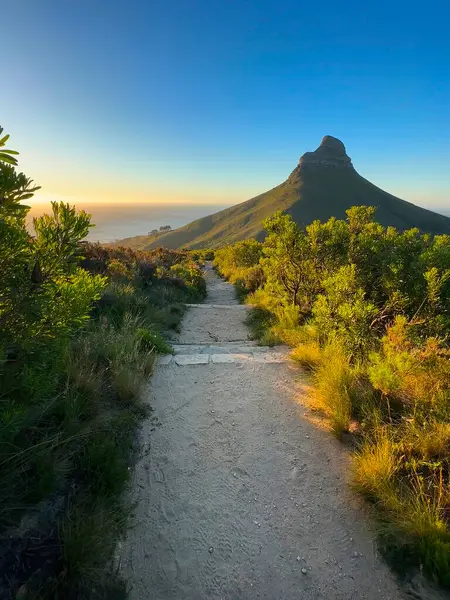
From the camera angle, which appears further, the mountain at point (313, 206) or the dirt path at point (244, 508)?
the mountain at point (313, 206)

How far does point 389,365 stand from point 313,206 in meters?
103

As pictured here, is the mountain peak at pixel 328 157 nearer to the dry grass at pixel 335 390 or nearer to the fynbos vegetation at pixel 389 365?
the fynbos vegetation at pixel 389 365

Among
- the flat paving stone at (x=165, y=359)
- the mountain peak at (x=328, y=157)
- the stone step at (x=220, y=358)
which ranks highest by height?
the mountain peak at (x=328, y=157)

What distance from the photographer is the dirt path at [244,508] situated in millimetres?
2283

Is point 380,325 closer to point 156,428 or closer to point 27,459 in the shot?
point 156,428

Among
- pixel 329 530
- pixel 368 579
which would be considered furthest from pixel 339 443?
pixel 368 579

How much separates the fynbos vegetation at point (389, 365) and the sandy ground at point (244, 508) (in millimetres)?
319

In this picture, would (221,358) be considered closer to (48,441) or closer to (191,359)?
(191,359)

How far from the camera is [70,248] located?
1.85 meters

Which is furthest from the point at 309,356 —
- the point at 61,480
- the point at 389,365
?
the point at 61,480

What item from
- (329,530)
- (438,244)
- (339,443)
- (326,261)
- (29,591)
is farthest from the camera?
(326,261)

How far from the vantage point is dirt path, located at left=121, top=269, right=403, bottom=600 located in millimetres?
→ 2283

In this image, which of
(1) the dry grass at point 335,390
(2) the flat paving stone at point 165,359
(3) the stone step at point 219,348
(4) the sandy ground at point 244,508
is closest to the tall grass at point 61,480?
(4) the sandy ground at point 244,508

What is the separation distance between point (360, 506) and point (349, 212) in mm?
6241
